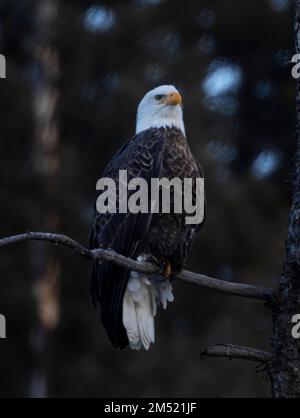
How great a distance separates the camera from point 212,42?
1512 centimetres

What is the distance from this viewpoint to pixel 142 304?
18.1ft

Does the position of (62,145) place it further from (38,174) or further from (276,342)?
(276,342)

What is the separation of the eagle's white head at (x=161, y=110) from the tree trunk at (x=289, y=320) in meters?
1.47

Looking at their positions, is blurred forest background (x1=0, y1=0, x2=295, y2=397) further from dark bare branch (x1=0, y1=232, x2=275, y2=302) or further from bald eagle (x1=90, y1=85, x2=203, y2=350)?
dark bare branch (x1=0, y1=232, x2=275, y2=302)

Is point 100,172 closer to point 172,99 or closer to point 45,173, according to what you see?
point 45,173

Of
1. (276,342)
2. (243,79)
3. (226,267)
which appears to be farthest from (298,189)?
(243,79)

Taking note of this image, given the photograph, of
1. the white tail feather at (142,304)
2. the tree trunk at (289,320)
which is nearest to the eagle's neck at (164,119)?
the white tail feather at (142,304)

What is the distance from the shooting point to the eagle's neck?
228 inches

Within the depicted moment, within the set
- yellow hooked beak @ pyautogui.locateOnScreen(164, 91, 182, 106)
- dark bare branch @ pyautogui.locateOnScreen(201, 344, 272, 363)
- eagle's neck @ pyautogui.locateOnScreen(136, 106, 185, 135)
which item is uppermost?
yellow hooked beak @ pyautogui.locateOnScreen(164, 91, 182, 106)

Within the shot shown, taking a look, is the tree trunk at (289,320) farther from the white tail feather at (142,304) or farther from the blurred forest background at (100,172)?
the blurred forest background at (100,172)

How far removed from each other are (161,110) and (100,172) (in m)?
7.36

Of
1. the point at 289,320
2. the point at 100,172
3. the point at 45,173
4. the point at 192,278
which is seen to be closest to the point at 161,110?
the point at 192,278

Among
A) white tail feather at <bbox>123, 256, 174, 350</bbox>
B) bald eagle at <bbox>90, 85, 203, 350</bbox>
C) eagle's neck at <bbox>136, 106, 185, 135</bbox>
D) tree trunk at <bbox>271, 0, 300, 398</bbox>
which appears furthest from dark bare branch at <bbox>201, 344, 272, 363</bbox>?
eagle's neck at <bbox>136, 106, 185, 135</bbox>

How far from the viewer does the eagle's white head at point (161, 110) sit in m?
5.82
